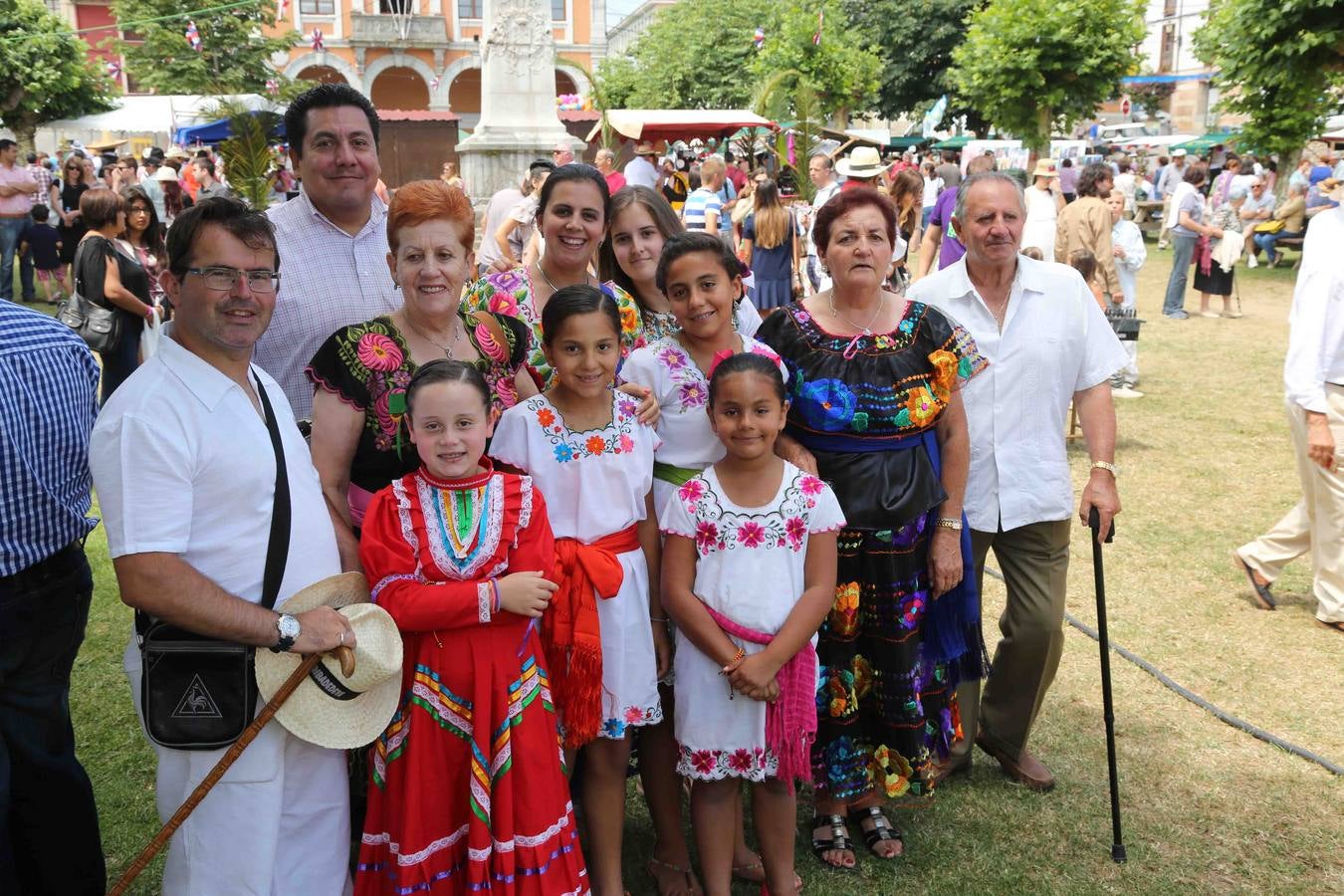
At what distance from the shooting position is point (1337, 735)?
4.40 m

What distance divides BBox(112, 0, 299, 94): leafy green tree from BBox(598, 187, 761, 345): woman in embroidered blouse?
119ft

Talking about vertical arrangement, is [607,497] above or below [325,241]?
below

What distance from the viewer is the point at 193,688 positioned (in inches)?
98.3

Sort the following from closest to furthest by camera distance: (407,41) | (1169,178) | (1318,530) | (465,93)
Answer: (1318,530), (1169,178), (407,41), (465,93)

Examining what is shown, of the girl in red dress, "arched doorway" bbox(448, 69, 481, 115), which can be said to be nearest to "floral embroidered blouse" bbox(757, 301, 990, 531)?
the girl in red dress

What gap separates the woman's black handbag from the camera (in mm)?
7691

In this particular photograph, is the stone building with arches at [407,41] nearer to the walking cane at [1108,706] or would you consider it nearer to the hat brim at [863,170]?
the hat brim at [863,170]

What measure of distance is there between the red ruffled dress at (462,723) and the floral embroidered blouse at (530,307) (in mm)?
784

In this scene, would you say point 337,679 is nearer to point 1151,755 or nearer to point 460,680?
point 460,680

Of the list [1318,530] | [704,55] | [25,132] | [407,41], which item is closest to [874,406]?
[1318,530]

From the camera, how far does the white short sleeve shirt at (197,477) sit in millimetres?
2357

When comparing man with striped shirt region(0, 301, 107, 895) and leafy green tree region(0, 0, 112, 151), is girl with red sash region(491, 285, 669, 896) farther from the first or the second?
leafy green tree region(0, 0, 112, 151)

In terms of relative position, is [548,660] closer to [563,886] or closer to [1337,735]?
[563,886]

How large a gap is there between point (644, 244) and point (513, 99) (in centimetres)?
1371
